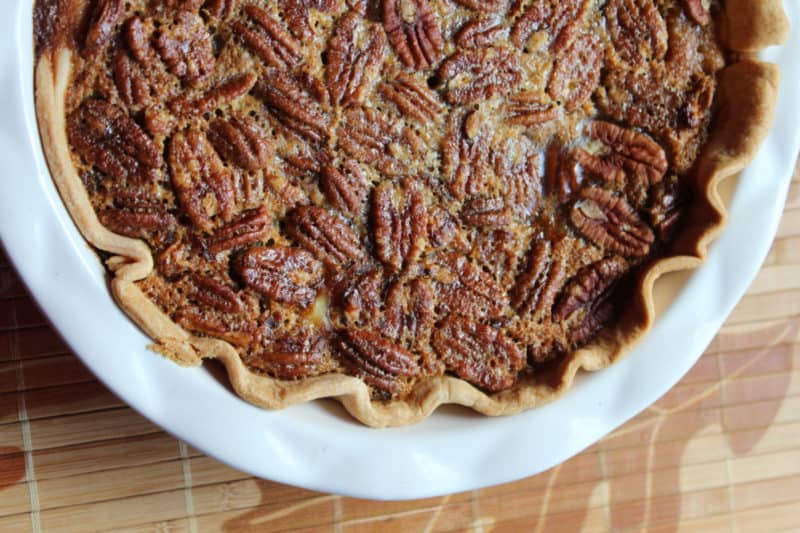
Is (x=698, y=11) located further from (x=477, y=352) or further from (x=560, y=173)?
(x=477, y=352)

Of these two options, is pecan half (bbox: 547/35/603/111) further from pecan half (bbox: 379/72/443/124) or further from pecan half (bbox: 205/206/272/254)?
pecan half (bbox: 205/206/272/254)

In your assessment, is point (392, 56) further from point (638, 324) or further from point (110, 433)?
point (110, 433)

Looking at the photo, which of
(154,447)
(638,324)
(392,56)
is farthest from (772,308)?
(154,447)

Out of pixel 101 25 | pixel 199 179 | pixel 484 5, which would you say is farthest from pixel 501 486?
pixel 101 25

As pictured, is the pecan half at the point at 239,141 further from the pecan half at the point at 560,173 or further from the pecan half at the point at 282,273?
the pecan half at the point at 560,173

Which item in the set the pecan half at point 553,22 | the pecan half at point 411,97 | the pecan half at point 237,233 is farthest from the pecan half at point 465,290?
the pecan half at point 553,22

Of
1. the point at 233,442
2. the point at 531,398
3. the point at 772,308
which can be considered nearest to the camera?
the point at 233,442
